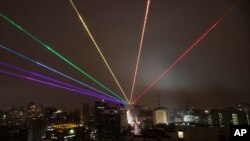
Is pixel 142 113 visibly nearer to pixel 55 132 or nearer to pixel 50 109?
pixel 50 109

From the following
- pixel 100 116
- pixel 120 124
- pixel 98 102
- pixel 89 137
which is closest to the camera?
pixel 89 137

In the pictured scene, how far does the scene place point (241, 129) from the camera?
526 cm

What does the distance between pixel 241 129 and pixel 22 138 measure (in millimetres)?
67456

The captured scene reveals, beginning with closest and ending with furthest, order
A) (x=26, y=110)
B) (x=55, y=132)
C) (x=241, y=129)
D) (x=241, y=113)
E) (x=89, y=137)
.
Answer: (x=241, y=129)
(x=55, y=132)
(x=89, y=137)
(x=241, y=113)
(x=26, y=110)

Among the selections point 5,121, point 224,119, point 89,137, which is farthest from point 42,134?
point 224,119

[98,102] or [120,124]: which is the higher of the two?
[98,102]

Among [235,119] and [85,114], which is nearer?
[235,119]

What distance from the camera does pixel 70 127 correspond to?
63750 mm

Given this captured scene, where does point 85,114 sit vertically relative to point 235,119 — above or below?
above

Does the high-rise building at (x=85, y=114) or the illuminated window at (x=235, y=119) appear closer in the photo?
the illuminated window at (x=235, y=119)

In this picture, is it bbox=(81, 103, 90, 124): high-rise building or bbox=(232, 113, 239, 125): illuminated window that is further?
bbox=(81, 103, 90, 124): high-rise building

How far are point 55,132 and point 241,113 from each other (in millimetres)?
59895

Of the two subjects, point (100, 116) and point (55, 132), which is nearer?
point (55, 132)

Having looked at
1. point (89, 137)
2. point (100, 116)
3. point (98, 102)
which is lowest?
point (89, 137)
